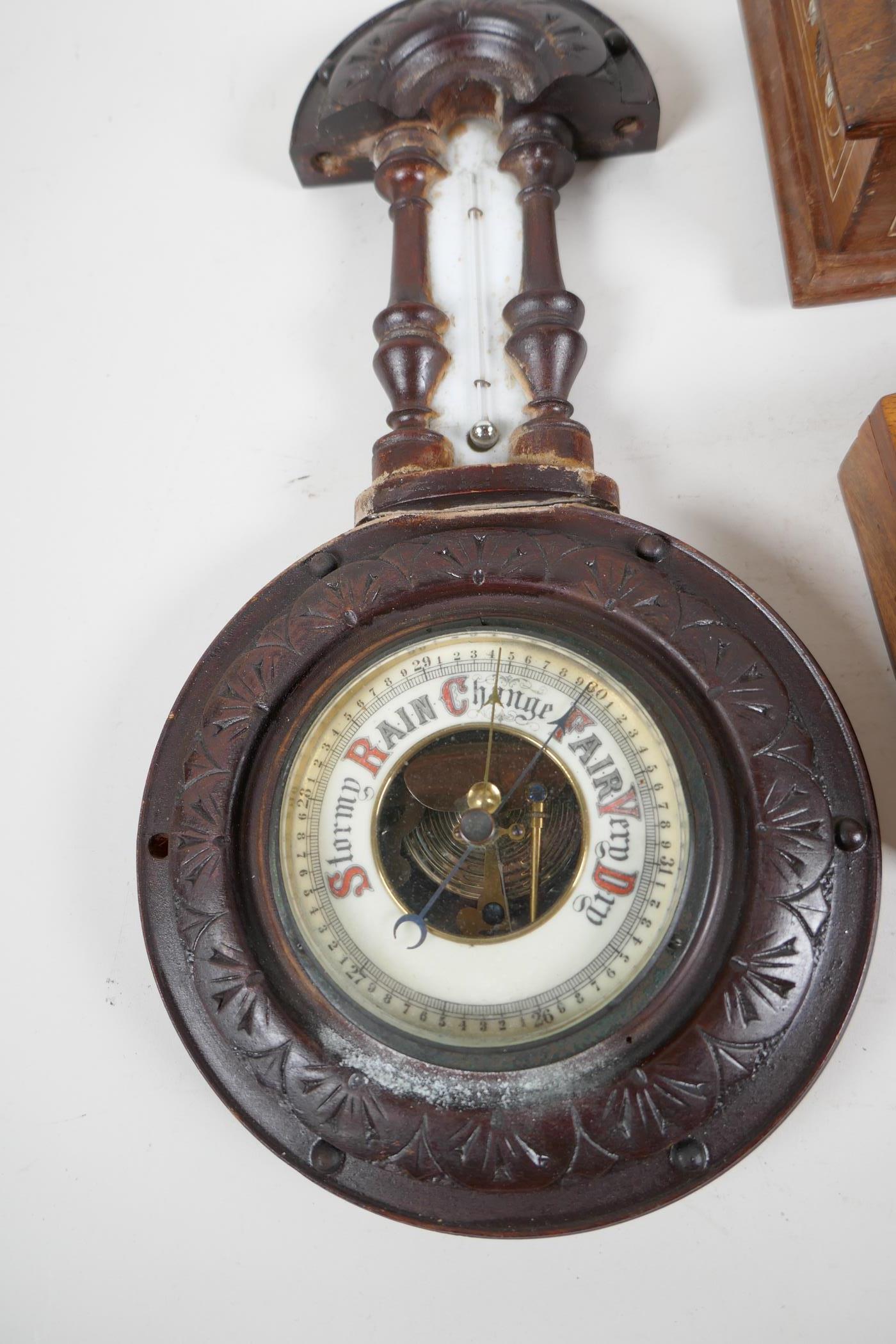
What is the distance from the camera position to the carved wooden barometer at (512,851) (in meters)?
0.66

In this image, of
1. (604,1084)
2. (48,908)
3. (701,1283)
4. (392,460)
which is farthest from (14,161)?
(701,1283)

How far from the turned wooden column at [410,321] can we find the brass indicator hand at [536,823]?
0.29 metres

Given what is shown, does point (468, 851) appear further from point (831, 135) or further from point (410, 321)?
point (831, 135)

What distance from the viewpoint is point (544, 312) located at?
83 cm

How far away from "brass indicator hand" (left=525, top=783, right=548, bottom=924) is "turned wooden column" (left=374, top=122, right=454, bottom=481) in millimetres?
285

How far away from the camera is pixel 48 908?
2.85ft

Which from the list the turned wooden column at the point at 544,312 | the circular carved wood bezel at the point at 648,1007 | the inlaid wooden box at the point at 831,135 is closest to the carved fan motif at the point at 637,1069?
the circular carved wood bezel at the point at 648,1007

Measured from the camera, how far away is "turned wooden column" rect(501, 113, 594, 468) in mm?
803

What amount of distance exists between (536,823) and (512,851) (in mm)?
27

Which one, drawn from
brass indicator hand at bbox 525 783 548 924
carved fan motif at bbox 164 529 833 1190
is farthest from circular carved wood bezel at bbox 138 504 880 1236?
brass indicator hand at bbox 525 783 548 924

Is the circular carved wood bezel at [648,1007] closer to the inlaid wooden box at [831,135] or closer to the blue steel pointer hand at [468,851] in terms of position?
the blue steel pointer hand at [468,851]

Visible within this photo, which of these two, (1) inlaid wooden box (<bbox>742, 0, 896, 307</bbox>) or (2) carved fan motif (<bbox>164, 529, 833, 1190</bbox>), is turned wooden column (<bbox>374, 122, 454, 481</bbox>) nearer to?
(2) carved fan motif (<bbox>164, 529, 833, 1190</bbox>)

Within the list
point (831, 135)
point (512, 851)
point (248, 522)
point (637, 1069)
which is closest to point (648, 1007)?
point (637, 1069)

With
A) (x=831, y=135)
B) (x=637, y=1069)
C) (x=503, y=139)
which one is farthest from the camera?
(x=503, y=139)
